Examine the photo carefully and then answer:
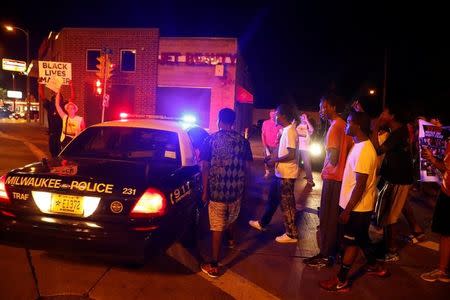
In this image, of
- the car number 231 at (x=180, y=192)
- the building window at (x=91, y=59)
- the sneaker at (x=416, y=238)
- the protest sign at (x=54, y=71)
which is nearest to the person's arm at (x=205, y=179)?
the car number 231 at (x=180, y=192)

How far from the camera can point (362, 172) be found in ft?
12.3

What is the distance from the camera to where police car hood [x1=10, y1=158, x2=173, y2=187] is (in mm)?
3664

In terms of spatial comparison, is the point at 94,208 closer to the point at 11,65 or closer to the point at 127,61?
the point at 127,61

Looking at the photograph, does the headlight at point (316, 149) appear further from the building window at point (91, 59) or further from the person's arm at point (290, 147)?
the building window at point (91, 59)

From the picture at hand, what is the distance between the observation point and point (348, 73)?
4050 centimetres

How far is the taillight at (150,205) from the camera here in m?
3.52

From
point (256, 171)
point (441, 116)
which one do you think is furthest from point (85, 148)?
point (256, 171)

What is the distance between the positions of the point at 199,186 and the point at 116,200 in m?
1.48

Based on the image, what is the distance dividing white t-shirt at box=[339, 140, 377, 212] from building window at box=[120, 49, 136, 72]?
814 inches

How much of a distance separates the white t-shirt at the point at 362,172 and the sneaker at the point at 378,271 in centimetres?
103

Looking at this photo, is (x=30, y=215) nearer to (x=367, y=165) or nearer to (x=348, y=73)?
(x=367, y=165)

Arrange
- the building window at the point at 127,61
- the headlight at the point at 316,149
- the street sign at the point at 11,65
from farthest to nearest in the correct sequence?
the street sign at the point at 11,65, the building window at the point at 127,61, the headlight at the point at 316,149

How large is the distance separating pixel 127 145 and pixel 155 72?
1807 cm

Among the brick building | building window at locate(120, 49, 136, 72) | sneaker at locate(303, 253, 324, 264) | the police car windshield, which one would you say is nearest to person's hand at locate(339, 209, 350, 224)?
sneaker at locate(303, 253, 324, 264)
